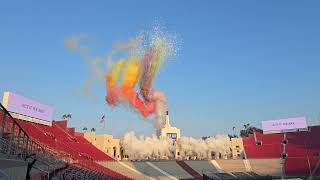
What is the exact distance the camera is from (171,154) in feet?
351

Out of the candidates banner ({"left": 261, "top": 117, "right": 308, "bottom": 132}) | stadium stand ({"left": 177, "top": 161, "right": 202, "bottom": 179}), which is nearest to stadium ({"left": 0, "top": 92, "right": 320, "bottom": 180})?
stadium stand ({"left": 177, "top": 161, "right": 202, "bottom": 179})

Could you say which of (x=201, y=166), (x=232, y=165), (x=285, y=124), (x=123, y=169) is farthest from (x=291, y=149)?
(x=123, y=169)

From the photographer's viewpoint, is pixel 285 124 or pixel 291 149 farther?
pixel 285 124

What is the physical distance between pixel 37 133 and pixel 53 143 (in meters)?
3.53

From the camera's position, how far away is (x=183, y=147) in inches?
4252

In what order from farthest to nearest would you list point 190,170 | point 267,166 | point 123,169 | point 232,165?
point 232,165, point 267,166, point 190,170, point 123,169

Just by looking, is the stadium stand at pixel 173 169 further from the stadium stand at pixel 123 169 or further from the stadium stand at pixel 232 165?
the stadium stand at pixel 232 165

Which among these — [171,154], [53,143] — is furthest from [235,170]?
[53,143]

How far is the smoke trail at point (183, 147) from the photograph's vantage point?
10069 centimetres

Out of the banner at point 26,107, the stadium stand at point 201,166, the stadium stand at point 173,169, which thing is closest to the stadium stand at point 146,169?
the stadium stand at point 173,169

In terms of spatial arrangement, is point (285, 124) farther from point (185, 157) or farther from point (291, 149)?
point (185, 157)

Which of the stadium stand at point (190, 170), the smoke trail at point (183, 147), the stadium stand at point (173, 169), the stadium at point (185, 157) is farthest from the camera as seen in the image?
the smoke trail at point (183, 147)

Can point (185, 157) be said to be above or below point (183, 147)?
below

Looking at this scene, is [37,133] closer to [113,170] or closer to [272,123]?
[113,170]
